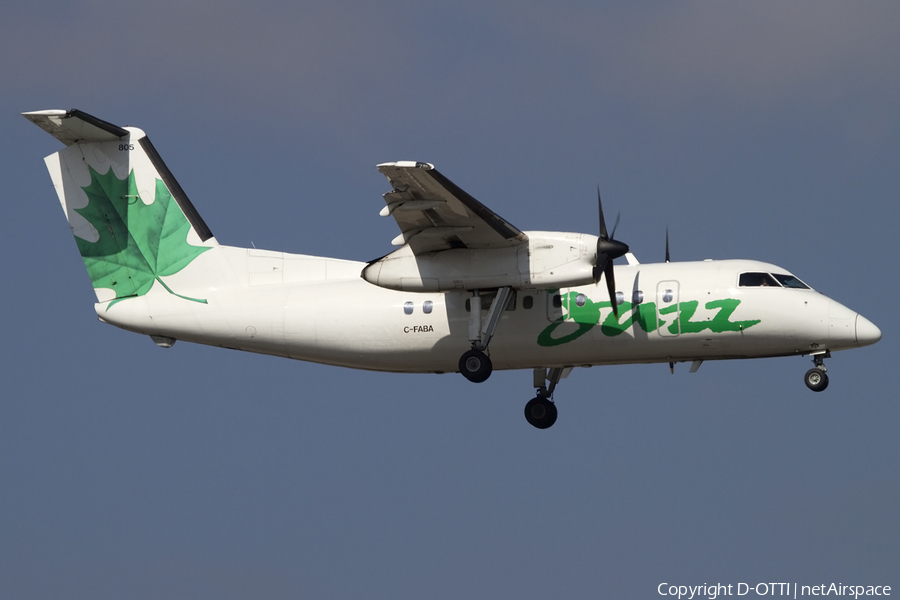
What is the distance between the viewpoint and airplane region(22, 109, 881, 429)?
62.2 feet

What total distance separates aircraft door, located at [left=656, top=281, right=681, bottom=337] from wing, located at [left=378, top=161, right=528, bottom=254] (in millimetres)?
2505

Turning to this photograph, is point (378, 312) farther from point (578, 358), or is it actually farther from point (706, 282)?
point (706, 282)

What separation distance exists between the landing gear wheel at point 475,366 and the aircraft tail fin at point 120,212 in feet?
18.0

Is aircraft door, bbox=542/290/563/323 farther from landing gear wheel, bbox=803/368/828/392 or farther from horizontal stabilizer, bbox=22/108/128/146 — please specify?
horizontal stabilizer, bbox=22/108/128/146

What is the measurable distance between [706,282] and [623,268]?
1.49 metres

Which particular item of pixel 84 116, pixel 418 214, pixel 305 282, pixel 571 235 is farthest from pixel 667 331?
pixel 84 116

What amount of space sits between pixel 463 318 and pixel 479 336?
73 centimetres

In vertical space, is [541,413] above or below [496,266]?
below

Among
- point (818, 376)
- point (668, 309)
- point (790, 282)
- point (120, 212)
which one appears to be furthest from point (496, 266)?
point (120, 212)

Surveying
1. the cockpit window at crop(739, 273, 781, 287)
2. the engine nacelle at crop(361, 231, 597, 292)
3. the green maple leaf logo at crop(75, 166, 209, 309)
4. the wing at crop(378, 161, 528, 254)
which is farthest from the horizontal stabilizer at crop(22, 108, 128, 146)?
the cockpit window at crop(739, 273, 781, 287)

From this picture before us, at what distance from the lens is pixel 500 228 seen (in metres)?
18.7

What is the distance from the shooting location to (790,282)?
765 inches

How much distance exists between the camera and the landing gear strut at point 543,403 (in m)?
21.9

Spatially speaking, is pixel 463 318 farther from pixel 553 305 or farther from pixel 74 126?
pixel 74 126
